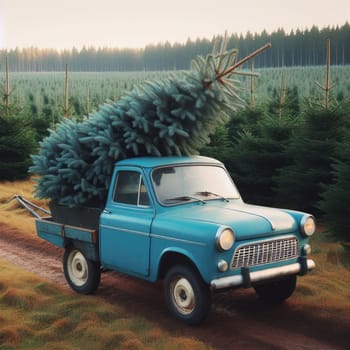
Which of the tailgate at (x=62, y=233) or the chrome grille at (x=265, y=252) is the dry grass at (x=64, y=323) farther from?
the chrome grille at (x=265, y=252)

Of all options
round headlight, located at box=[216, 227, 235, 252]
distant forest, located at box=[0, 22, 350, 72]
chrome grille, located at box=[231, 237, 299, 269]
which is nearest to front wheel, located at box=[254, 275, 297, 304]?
chrome grille, located at box=[231, 237, 299, 269]

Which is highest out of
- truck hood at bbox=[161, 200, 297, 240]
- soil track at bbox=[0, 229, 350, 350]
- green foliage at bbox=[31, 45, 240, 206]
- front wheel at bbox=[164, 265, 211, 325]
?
green foliage at bbox=[31, 45, 240, 206]

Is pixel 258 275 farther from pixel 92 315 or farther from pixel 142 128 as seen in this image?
pixel 142 128

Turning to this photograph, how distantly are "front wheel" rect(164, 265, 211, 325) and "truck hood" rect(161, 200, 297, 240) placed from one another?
2.02 feet

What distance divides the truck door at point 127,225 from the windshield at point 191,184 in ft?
0.73

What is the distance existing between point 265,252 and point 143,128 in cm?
241

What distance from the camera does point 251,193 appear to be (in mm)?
14031

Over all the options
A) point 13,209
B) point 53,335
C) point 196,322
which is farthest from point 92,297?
point 13,209

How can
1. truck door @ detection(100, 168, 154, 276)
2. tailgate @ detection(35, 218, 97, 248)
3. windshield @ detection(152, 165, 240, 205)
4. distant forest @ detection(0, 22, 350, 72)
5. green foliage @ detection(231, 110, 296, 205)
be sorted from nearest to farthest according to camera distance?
1. truck door @ detection(100, 168, 154, 276)
2. windshield @ detection(152, 165, 240, 205)
3. tailgate @ detection(35, 218, 97, 248)
4. green foliage @ detection(231, 110, 296, 205)
5. distant forest @ detection(0, 22, 350, 72)

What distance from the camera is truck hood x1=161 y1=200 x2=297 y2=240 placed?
5562 millimetres

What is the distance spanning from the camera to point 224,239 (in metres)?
5.30

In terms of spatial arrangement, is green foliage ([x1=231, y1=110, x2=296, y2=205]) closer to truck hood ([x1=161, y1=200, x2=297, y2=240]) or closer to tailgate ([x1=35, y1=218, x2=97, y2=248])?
tailgate ([x1=35, y1=218, x2=97, y2=248])

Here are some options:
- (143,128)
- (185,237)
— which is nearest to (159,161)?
(143,128)

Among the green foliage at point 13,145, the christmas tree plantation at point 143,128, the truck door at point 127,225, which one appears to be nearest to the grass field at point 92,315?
the truck door at point 127,225
